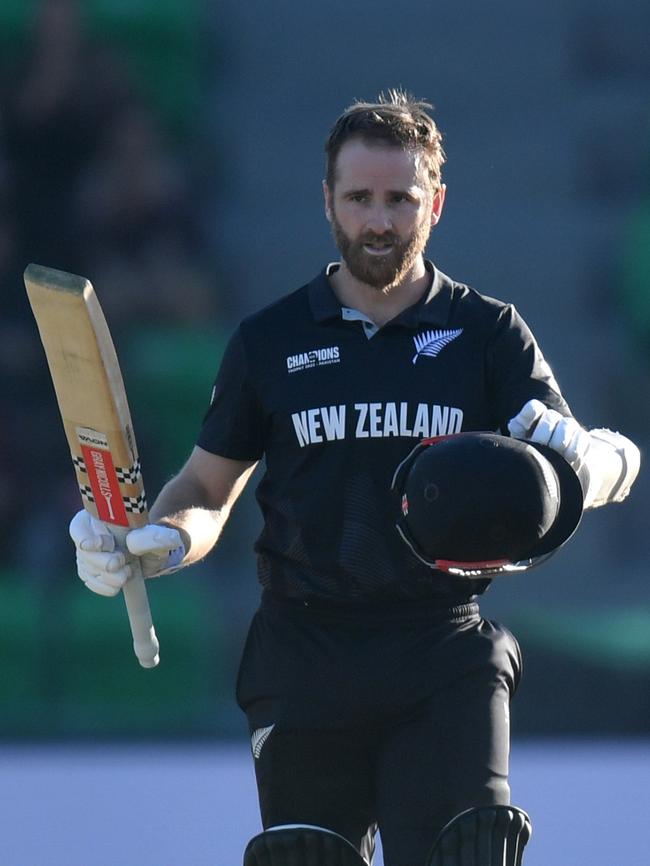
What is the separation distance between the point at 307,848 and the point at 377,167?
1.08 m

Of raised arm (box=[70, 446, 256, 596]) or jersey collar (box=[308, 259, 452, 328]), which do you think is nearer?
raised arm (box=[70, 446, 256, 596])

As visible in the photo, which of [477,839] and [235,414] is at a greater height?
[235,414]

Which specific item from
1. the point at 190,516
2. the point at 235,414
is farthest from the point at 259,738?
the point at 235,414

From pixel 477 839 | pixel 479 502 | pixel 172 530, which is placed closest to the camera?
pixel 479 502

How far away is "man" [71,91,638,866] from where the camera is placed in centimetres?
250

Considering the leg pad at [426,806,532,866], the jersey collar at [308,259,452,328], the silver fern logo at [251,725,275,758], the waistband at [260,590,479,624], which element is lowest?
the leg pad at [426,806,532,866]

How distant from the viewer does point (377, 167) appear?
2645mm

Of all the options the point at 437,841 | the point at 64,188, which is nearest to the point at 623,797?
the point at 437,841

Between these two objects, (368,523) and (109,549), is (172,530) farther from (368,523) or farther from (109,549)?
(368,523)

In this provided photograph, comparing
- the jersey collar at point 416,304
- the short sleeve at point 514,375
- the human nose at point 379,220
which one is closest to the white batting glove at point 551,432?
the short sleeve at point 514,375

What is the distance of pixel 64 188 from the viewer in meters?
4.77

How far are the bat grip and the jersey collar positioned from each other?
20.3 inches

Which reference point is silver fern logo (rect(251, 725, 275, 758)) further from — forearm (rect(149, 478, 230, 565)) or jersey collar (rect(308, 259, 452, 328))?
jersey collar (rect(308, 259, 452, 328))

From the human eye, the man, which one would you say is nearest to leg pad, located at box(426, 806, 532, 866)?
the man
